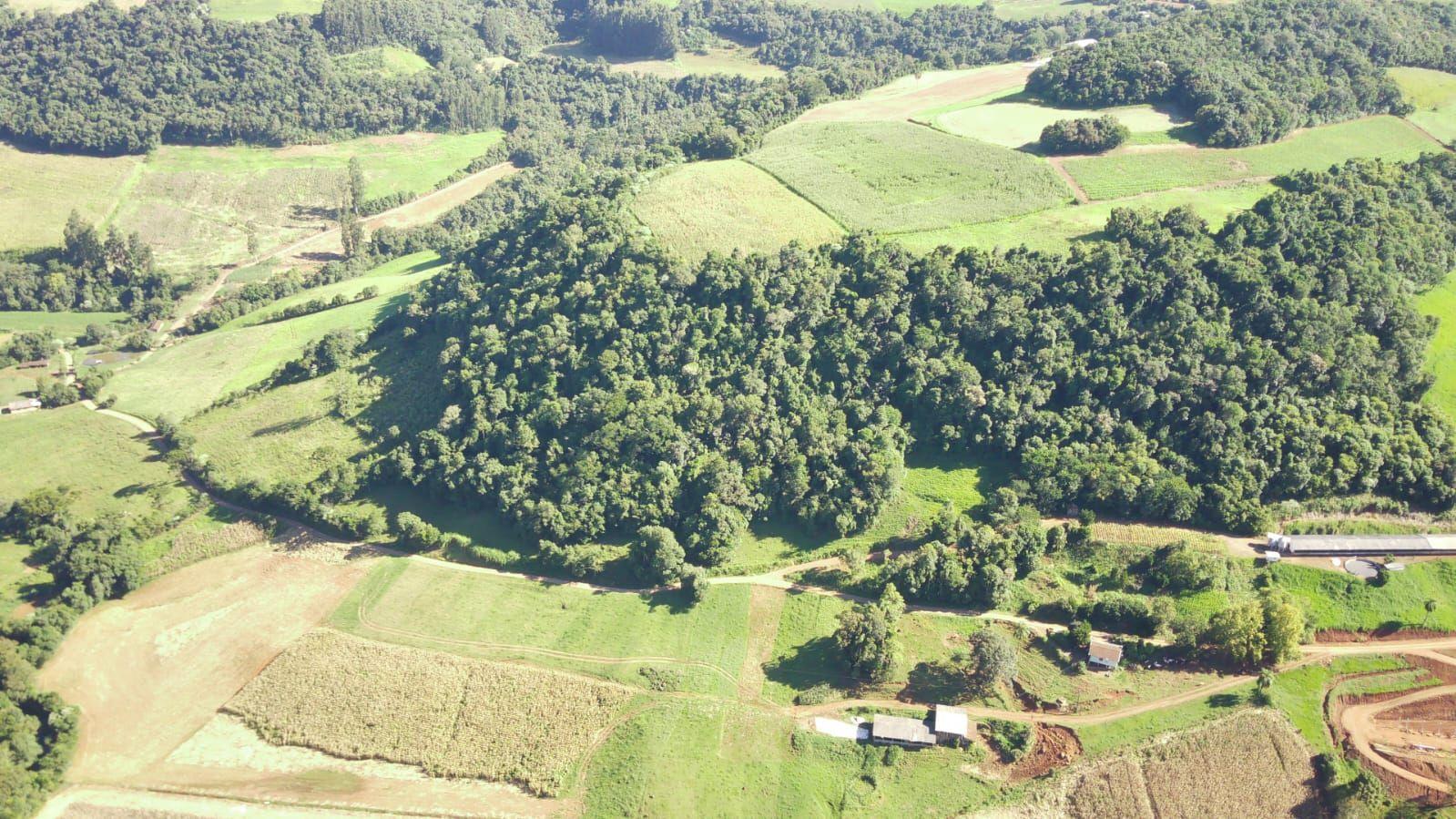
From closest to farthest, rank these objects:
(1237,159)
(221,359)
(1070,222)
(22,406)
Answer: (22,406) → (1070,222) → (221,359) → (1237,159)

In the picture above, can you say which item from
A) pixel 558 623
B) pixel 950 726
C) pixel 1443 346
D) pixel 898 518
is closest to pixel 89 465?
pixel 558 623

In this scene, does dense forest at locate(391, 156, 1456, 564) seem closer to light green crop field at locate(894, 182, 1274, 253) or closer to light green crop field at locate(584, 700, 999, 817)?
light green crop field at locate(894, 182, 1274, 253)

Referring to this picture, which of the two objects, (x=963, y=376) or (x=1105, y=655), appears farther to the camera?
(x=963, y=376)

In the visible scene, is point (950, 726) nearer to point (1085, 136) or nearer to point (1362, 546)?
point (1362, 546)

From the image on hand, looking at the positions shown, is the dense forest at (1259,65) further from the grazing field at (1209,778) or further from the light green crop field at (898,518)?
the grazing field at (1209,778)

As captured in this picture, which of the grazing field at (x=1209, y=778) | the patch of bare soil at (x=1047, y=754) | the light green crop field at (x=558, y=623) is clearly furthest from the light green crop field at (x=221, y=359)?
the grazing field at (x=1209, y=778)

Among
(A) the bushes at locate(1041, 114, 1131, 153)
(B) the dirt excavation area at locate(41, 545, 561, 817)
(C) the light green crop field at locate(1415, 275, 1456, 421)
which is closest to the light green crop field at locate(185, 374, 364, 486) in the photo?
(B) the dirt excavation area at locate(41, 545, 561, 817)

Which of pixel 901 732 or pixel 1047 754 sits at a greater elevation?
pixel 901 732
